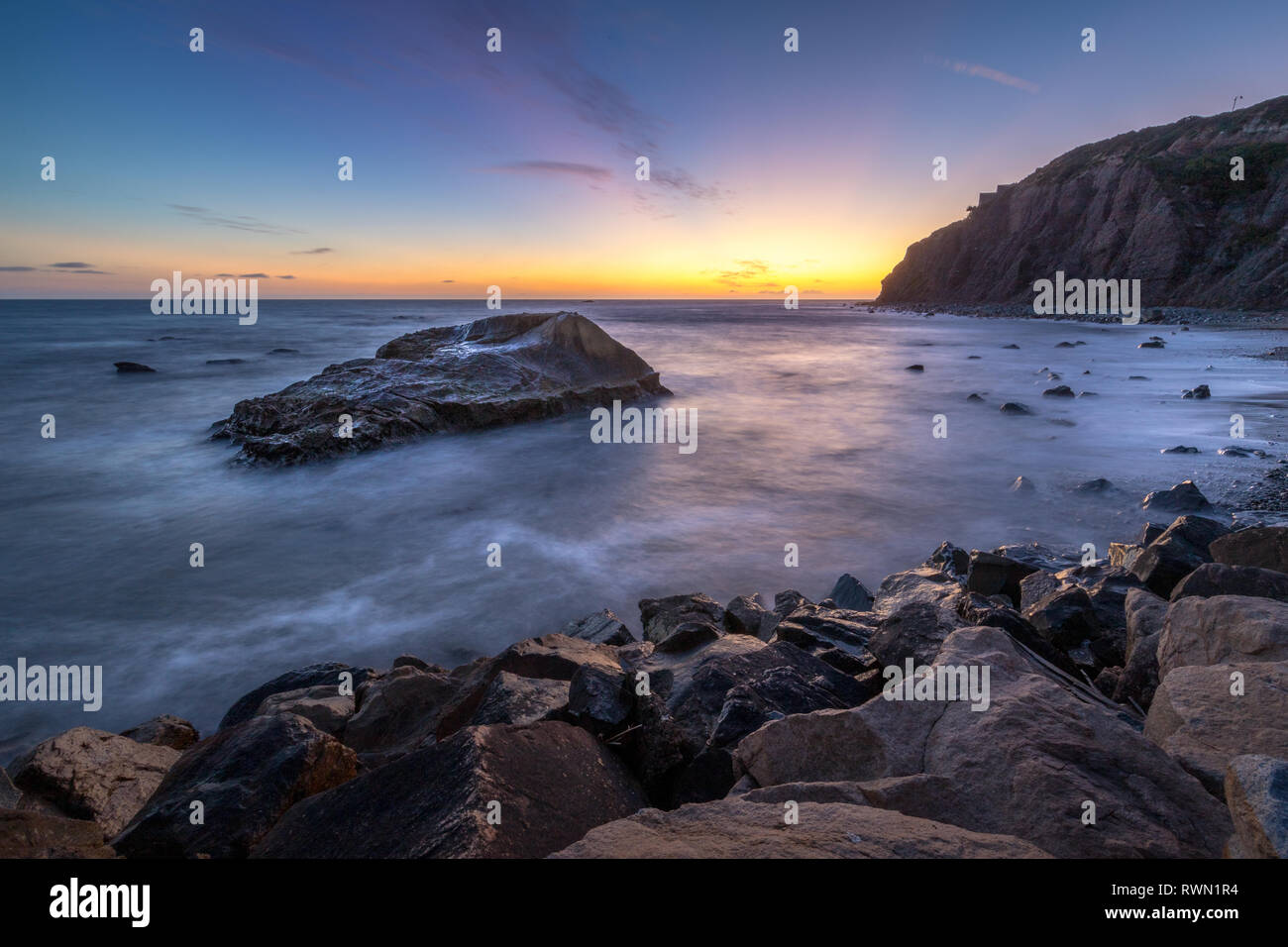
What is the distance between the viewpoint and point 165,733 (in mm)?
4504

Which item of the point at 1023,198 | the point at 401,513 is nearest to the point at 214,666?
the point at 401,513

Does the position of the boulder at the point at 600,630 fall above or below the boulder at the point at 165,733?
above

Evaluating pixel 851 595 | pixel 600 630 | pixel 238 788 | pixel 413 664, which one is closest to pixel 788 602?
pixel 851 595

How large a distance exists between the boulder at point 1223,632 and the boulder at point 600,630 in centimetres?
403

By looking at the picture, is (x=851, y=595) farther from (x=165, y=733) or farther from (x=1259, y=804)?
(x=165, y=733)

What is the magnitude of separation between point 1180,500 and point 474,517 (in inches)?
407

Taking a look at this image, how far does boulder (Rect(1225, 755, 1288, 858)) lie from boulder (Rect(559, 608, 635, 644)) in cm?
438

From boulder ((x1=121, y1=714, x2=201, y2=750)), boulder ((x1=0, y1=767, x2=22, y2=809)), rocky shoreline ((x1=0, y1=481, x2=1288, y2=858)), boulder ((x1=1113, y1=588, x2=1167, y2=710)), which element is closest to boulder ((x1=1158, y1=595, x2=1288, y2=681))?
rocky shoreline ((x1=0, y1=481, x2=1288, y2=858))

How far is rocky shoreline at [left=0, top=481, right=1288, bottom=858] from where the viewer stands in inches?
88.6

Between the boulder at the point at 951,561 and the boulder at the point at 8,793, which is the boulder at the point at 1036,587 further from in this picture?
the boulder at the point at 8,793

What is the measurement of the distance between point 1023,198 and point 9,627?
98555mm

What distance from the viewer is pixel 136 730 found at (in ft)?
15.0

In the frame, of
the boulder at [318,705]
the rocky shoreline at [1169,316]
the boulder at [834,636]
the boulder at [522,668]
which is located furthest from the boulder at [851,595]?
the rocky shoreline at [1169,316]

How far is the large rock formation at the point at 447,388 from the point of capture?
12852mm
